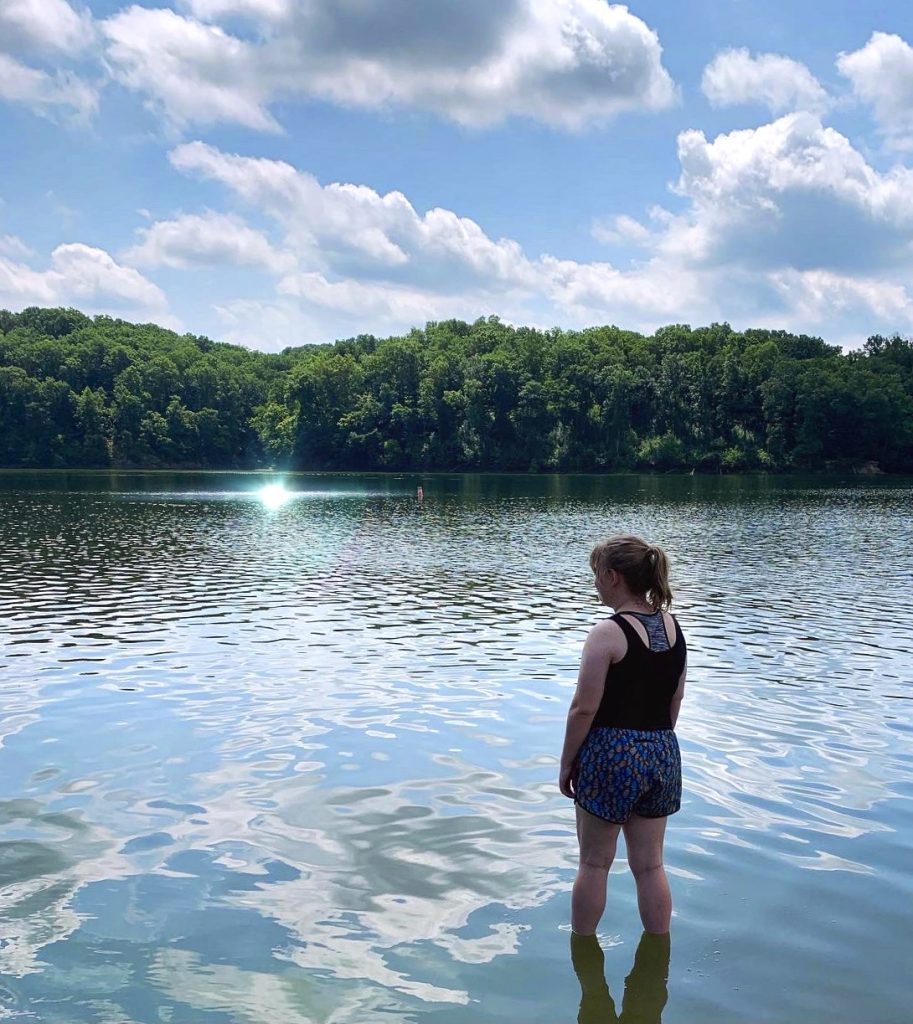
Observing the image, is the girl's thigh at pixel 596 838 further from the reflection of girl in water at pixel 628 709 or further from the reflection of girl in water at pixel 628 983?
the reflection of girl in water at pixel 628 983

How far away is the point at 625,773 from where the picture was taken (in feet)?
19.0

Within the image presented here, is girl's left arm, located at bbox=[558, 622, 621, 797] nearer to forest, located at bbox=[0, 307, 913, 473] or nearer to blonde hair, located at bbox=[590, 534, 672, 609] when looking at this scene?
blonde hair, located at bbox=[590, 534, 672, 609]

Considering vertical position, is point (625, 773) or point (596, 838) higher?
point (625, 773)

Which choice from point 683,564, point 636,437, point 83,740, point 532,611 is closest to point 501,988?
point 83,740

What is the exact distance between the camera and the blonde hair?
5824mm

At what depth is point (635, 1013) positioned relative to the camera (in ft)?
19.3

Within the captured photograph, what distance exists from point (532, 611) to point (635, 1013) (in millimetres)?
16467

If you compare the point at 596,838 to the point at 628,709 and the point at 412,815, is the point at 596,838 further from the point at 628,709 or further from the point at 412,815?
the point at 412,815

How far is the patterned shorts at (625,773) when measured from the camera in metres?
5.81

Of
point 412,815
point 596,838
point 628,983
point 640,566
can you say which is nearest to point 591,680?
point 640,566

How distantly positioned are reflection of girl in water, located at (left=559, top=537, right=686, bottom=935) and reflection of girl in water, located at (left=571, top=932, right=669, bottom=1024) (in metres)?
0.88

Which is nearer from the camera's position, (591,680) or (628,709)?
(591,680)

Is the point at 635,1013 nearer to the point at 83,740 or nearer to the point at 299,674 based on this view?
the point at 83,740

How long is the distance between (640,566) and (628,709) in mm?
896
